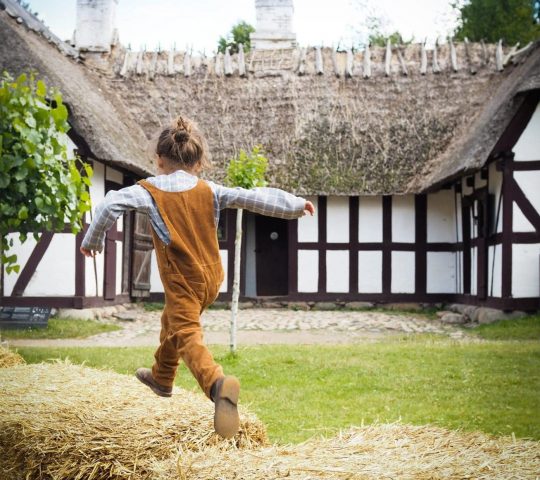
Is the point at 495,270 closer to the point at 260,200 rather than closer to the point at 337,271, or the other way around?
the point at 337,271

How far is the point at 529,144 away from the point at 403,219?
3774mm

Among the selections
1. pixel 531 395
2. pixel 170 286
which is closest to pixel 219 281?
pixel 170 286

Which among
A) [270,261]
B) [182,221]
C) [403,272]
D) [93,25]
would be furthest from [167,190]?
[93,25]

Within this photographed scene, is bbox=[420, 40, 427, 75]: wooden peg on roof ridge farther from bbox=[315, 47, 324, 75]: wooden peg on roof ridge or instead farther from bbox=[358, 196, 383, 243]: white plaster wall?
bbox=[358, 196, 383, 243]: white plaster wall

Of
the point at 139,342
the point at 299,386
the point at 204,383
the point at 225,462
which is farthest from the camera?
the point at 139,342

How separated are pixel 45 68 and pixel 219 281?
9.52 m

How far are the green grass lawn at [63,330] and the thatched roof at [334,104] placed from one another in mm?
4523

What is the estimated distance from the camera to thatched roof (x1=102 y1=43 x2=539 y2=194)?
15.2 metres

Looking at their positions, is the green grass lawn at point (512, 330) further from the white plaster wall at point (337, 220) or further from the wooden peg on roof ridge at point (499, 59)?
the wooden peg on roof ridge at point (499, 59)

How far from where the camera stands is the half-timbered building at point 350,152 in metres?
12.3

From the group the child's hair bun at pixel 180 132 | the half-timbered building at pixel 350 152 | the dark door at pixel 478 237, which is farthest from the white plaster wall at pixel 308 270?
the child's hair bun at pixel 180 132

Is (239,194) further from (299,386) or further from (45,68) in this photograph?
(45,68)

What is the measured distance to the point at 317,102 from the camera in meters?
16.4

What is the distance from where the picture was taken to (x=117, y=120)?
15227mm
